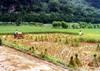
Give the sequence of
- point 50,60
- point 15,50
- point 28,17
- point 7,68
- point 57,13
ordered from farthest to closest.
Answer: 1. point 57,13
2. point 28,17
3. point 15,50
4. point 50,60
5. point 7,68

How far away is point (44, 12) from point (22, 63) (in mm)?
39268

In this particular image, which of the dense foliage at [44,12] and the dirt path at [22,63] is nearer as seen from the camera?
the dirt path at [22,63]

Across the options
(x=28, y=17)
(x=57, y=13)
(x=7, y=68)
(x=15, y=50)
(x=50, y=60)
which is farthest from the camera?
(x=57, y=13)

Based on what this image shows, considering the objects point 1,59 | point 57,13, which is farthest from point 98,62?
point 57,13

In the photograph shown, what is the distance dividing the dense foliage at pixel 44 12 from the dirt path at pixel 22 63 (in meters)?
31.2

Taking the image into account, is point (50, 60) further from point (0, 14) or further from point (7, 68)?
point (0, 14)

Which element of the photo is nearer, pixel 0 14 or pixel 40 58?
pixel 40 58

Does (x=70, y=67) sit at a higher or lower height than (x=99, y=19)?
higher

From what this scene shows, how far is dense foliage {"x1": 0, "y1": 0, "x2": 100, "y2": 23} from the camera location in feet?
159

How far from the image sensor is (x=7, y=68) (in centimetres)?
1280

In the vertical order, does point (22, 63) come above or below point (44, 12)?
above

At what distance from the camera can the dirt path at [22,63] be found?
1282 cm

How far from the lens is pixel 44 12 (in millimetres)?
52812

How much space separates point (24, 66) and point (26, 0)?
135 ft
